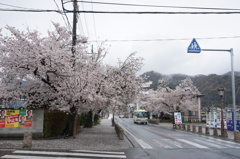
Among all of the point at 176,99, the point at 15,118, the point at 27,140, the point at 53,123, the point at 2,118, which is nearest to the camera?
the point at 27,140

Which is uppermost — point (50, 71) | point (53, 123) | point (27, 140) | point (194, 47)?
point (194, 47)

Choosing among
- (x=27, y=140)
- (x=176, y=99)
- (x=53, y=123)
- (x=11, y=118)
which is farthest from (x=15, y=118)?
(x=176, y=99)

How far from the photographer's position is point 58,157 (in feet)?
29.6

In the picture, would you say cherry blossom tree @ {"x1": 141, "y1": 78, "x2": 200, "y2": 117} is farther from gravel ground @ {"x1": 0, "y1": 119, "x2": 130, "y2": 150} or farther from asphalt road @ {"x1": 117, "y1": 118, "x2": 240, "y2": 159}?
gravel ground @ {"x1": 0, "y1": 119, "x2": 130, "y2": 150}

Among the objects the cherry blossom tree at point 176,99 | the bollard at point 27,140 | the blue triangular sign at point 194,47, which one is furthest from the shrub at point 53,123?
the cherry blossom tree at point 176,99

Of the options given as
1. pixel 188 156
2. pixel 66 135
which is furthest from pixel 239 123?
pixel 66 135

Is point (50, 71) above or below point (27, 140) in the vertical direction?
above

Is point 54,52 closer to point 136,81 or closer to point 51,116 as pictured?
point 51,116

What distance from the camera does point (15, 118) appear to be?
46.6ft

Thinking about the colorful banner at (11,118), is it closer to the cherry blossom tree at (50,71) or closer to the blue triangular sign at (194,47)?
the cherry blossom tree at (50,71)

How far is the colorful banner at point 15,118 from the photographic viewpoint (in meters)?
13.9

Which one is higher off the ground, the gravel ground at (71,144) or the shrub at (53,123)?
the shrub at (53,123)

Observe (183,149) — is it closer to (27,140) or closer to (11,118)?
(27,140)

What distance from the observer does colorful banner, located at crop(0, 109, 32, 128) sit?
13938 mm
